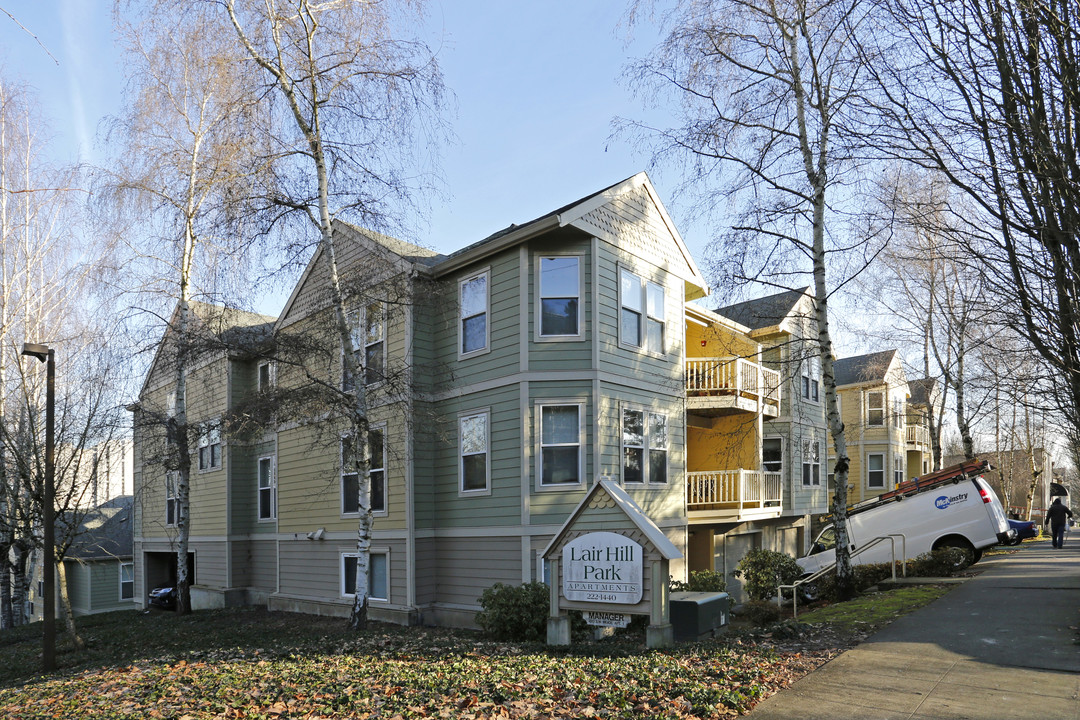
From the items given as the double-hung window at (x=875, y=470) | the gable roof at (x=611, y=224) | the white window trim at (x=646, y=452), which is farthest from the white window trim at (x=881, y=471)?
the white window trim at (x=646, y=452)

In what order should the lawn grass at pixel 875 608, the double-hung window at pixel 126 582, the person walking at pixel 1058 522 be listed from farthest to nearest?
1. the double-hung window at pixel 126 582
2. the person walking at pixel 1058 522
3. the lawn grass at pixel 875 608

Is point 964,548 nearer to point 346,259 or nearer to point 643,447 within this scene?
point 643,447

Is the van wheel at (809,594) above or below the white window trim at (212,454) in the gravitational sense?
below

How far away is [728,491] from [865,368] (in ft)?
68.7

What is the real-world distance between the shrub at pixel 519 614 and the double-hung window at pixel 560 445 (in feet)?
10.6

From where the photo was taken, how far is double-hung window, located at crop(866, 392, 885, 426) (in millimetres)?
41112

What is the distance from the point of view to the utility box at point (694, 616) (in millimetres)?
10531

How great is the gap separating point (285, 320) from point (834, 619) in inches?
618

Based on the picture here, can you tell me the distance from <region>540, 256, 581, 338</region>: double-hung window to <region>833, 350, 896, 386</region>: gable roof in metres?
25.0

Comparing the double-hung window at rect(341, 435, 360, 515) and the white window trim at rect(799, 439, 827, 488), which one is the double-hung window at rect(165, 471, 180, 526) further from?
the white window trim at rect(799, 439, 827, 488)

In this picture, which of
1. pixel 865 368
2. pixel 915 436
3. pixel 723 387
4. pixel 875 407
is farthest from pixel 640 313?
pixel 915 436

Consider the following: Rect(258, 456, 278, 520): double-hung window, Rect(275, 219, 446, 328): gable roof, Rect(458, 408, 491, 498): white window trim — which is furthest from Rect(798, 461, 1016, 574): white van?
Rect(258, 456, 278, 520): double-hung window

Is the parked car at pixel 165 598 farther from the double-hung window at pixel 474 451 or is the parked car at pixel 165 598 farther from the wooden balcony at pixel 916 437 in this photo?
the wooden balcony at pixel 916 437

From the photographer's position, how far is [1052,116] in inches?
277
